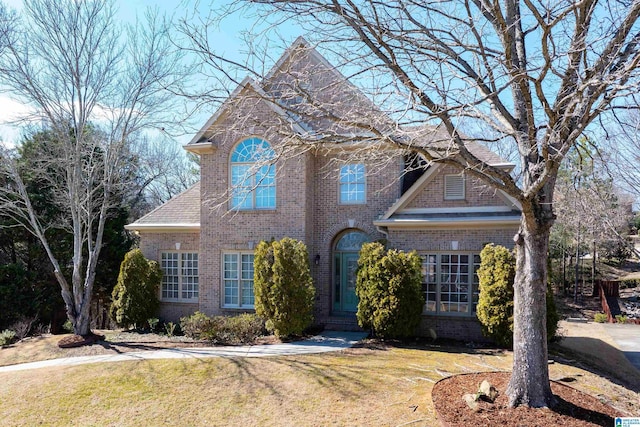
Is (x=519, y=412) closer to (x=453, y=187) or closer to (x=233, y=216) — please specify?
(x=453, y=187)

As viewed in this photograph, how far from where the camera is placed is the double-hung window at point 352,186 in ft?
44.1

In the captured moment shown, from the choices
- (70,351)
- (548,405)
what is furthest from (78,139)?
(548,405)

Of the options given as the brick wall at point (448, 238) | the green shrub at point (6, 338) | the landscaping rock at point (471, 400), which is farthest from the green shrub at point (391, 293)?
the green shrub at point (6, 338)

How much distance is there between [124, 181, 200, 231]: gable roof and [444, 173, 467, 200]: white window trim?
8.04m

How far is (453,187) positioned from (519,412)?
281 inches

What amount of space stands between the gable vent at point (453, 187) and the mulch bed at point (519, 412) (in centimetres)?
607

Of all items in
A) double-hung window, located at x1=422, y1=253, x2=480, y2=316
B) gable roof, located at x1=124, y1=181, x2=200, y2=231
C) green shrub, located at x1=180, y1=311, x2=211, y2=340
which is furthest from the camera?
gable roof, located at x1=124, y1=181, x2=200, y2=231

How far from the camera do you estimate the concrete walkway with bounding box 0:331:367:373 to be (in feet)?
32.3

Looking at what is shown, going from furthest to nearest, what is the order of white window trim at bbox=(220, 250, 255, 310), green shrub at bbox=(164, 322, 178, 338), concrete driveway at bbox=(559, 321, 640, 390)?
white window trim at bbox=(220, 250, 255, 310), green shrub at bbox=(164, 322, 178, 338), concrete driveway at bbox=(559, 321, 640, 390)

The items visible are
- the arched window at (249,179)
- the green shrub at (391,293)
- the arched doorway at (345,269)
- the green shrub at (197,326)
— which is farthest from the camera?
the arched doorway at (345,269)

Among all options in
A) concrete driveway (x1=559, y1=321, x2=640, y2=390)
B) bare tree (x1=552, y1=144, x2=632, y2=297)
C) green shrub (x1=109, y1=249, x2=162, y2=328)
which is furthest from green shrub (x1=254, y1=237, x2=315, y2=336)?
bare tree (x1=552, y1=144, x2=632, y2=297)

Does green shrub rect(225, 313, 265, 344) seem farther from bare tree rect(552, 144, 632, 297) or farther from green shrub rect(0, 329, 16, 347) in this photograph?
bare tree rect(552, 144, 632, 297)

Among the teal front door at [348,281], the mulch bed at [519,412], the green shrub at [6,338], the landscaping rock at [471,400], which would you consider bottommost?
the green shrub at [6,338]

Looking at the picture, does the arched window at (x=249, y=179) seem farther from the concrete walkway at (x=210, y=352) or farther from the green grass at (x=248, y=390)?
the green grass at (x=248, y=390)
